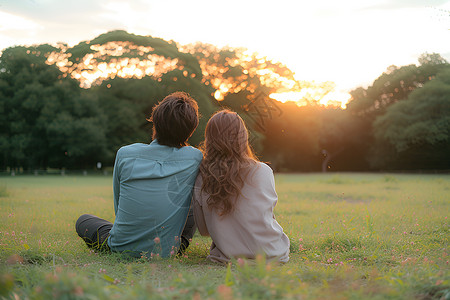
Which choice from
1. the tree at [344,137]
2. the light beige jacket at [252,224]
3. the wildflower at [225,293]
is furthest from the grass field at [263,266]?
the tree at [344,137]

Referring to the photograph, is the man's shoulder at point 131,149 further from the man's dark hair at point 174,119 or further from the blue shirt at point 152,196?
the man's dark hair at point 174,119

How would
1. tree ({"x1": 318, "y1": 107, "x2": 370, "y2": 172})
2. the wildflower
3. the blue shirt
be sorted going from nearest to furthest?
the wildflower, the blue shirt, tree ({"x1": 318, "y1": 107, "x2": 370, "y2": 172})

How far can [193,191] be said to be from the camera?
358 centimetres

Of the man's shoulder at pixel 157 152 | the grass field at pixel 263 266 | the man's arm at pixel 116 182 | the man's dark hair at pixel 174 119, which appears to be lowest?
the grass field at pixel 263 266

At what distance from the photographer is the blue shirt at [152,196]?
11.3 ft

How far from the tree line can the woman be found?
20.2 meters

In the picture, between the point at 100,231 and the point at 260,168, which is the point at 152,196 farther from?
the point at 260,168

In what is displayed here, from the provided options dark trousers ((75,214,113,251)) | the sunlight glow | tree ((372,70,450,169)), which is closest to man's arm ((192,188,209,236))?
dark trousers ((75,214,113,251))

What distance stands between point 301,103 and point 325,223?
102 ft

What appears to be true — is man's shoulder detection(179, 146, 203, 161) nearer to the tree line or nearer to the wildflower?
the wildflower

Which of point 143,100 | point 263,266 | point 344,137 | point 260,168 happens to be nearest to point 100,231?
point 260,168

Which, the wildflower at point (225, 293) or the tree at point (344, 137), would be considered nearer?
the wildflower at point (225, 293)

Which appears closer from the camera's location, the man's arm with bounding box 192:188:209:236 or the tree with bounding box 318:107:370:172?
the man's arm with bounding box 192:188:209:236

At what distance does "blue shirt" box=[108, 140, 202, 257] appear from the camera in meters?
3.44
